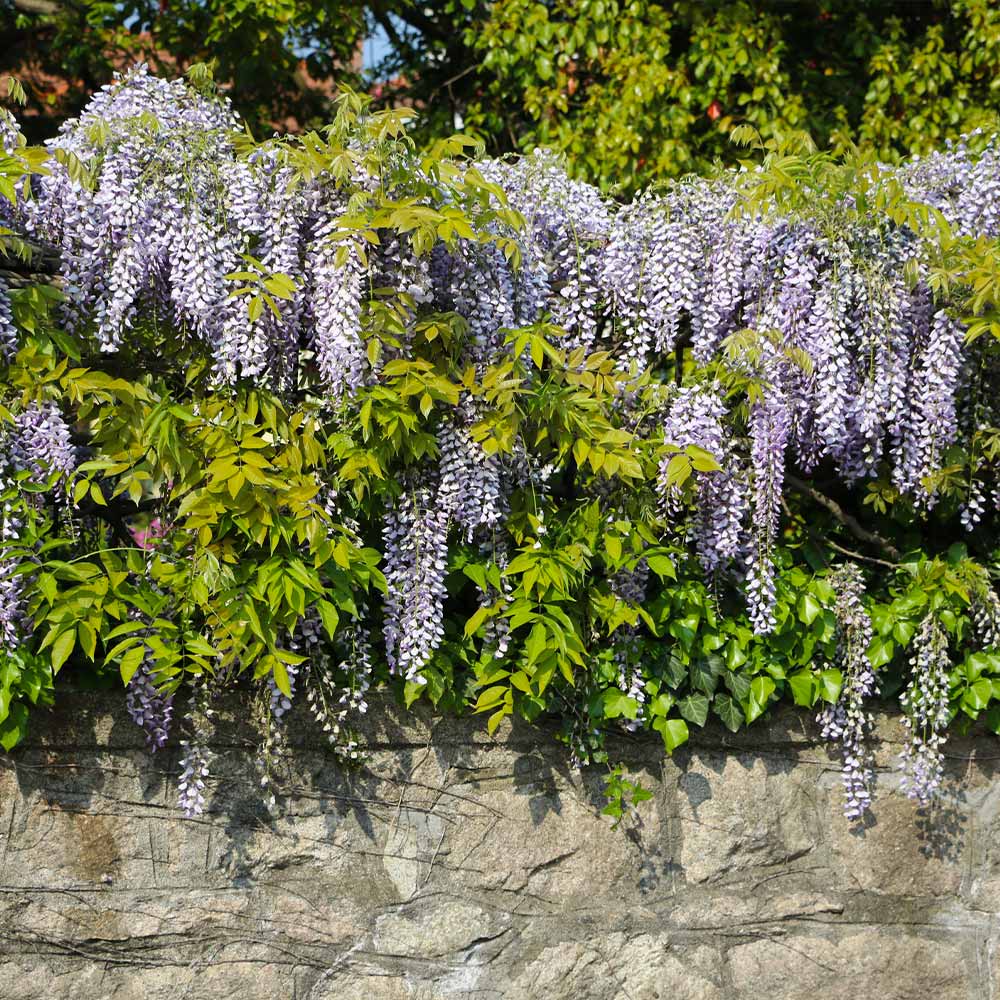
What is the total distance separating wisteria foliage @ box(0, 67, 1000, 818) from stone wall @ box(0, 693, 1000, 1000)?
14cm

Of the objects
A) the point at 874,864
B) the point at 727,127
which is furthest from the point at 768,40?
the point at 874,864

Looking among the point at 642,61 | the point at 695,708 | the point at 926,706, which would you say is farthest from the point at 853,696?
the point at 642,61

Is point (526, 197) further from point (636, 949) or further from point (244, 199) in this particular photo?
point (636, 949)

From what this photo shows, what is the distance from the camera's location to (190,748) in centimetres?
273

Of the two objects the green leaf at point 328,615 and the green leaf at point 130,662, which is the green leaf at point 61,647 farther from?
the green leaf at point 328,615

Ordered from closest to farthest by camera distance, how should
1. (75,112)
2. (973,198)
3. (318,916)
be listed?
(318,916) < (973,198) < (75,112)

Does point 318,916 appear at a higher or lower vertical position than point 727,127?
lower

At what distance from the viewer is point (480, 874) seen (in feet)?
9.73

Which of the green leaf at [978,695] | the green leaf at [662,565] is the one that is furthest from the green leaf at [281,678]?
the green leaf at [978,695]

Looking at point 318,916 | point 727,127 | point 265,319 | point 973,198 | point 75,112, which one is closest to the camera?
point 265,319

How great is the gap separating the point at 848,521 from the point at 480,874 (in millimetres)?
1472

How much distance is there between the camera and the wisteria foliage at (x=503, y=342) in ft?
8.79

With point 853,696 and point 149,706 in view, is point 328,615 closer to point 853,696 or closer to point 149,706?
point 149,706

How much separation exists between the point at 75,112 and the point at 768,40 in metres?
3.61
